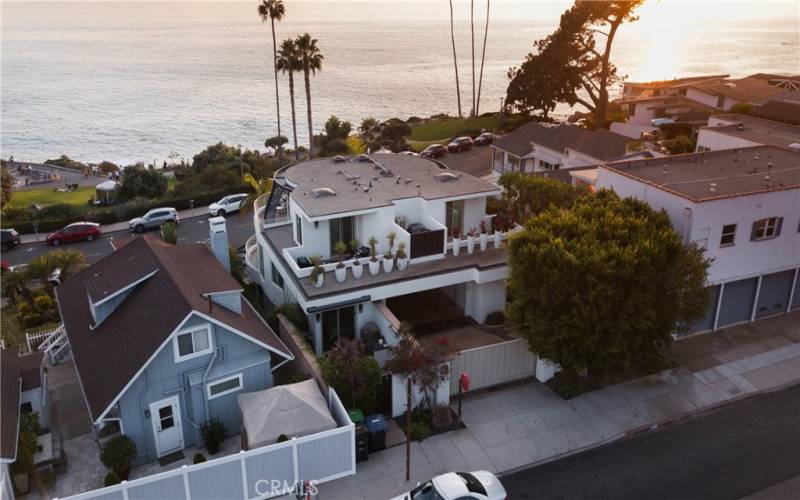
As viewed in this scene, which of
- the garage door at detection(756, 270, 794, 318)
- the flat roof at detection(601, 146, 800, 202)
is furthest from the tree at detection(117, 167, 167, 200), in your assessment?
the garage door at detection(756, 270, 794, 318)

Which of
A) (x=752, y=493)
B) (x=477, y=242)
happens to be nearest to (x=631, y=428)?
(x=752, y=493)

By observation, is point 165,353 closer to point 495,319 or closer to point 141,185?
point 495,319

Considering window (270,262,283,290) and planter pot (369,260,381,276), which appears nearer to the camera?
planter pot (369,260,381,276)

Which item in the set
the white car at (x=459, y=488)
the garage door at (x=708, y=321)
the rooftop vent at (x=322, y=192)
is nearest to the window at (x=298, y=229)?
the rooftop vent at (x=322, y=192)

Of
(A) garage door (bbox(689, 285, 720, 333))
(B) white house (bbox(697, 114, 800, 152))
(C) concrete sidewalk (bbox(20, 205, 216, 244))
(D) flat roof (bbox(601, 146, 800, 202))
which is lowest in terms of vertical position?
(C) concrete sidewalk (bbox(20, 205, 216, 244))

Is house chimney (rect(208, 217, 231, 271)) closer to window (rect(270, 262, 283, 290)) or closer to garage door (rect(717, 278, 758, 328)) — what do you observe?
window (rect(270, 262, 283, 290))

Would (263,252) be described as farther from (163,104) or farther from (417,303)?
(163,104)

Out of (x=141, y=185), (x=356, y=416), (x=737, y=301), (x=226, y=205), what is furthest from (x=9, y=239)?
(x=737, y=301)
